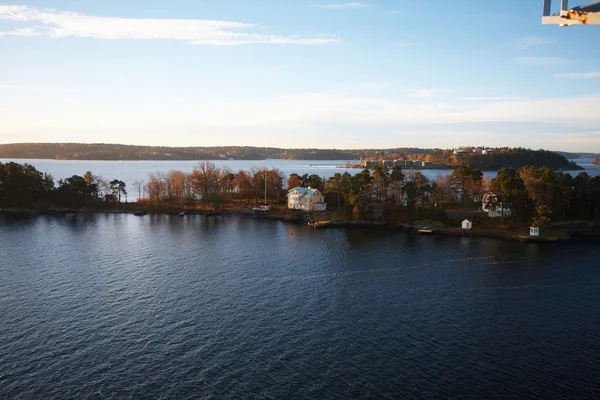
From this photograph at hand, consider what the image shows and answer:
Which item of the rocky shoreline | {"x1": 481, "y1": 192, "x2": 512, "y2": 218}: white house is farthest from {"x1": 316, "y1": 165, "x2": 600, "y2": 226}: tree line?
the rocky shoreline

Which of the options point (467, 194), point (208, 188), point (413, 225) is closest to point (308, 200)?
point (413, 225)

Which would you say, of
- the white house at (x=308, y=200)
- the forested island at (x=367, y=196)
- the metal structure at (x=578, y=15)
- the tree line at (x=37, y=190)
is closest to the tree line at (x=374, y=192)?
the tree line at (x=37, y=190)

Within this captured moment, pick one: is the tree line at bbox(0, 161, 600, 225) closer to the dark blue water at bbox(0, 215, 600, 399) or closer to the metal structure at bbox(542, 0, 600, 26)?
the dark blue water at bbox(0, 215, 600, 399)

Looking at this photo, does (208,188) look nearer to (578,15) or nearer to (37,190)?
(37,190)

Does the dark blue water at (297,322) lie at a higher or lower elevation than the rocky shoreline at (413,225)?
lower

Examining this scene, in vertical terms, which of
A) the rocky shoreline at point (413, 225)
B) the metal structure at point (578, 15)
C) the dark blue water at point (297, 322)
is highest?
the metal structure at point (578, 15)

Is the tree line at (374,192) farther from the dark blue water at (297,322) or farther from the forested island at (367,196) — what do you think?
the dark blue water at (297,322)
